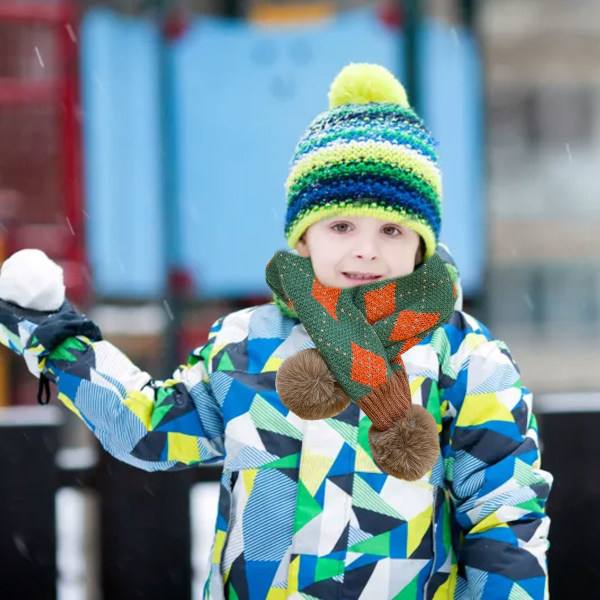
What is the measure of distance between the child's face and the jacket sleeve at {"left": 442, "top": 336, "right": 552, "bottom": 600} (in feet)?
0.63

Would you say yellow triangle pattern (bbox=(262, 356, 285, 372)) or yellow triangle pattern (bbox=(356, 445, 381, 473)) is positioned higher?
yellow triangle pattern (bbox=(262, 356, 285, 372))

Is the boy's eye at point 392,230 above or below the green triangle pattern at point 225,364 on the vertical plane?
above

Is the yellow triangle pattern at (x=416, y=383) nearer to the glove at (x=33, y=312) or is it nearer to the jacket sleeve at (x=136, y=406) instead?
the jacket sleeve at (x=136, y=406)

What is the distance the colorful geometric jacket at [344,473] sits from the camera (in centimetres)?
131

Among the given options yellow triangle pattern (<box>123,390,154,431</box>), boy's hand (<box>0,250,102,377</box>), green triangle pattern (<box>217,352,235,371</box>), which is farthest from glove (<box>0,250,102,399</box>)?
green triangle pattern (<box>217,352,235,371</box>)

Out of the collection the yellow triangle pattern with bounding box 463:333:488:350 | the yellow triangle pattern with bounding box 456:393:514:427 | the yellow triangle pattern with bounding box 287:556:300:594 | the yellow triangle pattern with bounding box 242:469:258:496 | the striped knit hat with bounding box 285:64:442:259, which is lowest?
the yellow triangle pattern with bounding box 287:556:300:594

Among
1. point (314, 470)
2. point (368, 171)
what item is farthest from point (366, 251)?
point (314, 470)

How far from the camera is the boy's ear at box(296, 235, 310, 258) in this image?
1.45 metres

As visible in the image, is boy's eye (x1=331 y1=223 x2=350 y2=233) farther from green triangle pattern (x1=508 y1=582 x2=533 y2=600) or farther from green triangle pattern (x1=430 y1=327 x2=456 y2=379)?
green triangle pattern (x1=508 y1=582 x2=533 y2=600)

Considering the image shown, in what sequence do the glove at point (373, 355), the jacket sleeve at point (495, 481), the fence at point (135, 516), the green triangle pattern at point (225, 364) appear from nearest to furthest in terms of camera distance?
the glove at point (373, 355)
the jacket sleeve at point (495, 481)
the green triangle pattern at point (225, 364)
the fence at point (135, 516)

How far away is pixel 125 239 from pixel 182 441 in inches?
130

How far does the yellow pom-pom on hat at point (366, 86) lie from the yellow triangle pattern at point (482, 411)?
19.6 inches

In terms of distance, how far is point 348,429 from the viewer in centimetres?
135

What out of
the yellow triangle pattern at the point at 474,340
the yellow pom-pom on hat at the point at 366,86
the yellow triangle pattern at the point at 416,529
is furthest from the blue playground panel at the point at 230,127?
the yellow triangle pattern at the point at 416,529
